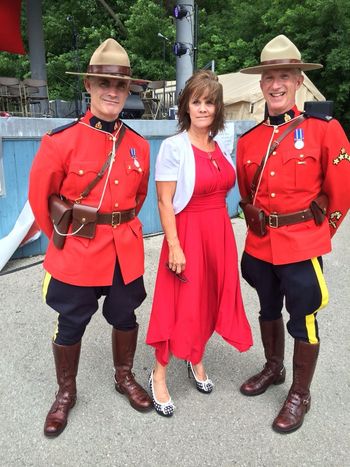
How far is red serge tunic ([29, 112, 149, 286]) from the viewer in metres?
2.06

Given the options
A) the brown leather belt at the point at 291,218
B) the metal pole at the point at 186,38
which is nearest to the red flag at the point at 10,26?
the metal pole at the point at 186,38

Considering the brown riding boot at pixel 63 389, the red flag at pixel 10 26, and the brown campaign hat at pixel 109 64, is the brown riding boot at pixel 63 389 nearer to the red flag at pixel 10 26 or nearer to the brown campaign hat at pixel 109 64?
the brown campaign hat at pixel 109 64

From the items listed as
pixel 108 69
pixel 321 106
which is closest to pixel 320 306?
pixel 108 69

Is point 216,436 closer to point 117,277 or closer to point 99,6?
point 117,277

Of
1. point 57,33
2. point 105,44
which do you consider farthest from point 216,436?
point 57,33

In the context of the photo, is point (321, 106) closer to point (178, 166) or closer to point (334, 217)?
point (334, 217)

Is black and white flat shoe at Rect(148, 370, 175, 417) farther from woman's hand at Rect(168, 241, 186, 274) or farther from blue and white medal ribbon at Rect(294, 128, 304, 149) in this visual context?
blue and white medal ribbon at Rect(294, 128, 304, 149)

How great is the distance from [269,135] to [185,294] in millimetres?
952

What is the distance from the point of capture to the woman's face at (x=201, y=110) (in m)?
2.12

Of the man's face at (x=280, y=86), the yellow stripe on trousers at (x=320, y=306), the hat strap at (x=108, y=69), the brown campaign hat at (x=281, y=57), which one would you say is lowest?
the yellow stripe on trousers at (x=320, y=306)

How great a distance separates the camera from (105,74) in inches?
78.8

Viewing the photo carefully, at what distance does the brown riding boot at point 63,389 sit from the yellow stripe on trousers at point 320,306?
1.24 m

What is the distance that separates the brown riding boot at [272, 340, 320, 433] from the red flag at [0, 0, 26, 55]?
1085 centimetres

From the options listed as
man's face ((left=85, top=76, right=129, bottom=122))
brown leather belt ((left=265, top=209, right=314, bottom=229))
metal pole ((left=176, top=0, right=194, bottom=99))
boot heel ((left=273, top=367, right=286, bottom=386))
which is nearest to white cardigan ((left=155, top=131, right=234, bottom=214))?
man's face ((left=85, top=76, right=129, bottom=122))
